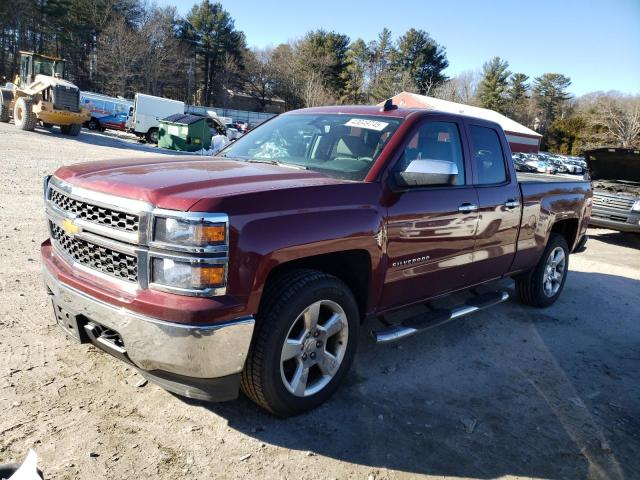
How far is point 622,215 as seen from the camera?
398 inches

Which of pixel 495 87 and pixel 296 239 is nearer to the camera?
pixel 296 239

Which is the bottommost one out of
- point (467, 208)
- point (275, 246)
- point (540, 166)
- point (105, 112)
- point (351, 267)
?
point (351, 267)

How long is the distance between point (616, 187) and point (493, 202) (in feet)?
27.8

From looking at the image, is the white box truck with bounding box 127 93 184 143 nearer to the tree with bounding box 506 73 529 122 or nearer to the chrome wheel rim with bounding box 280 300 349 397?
the chrome wheel rim with bounding box 280 300 349 397

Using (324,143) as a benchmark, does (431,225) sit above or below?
below

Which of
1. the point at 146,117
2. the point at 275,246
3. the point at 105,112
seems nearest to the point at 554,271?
the point at 275,246

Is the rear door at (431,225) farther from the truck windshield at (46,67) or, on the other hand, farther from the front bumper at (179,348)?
the truck windshield at (46,67)

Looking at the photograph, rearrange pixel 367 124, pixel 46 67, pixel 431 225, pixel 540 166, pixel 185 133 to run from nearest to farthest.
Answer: pixel 431 225 < pixel 367 124 < pixel 185 133 < pixel 46 67 < pixel 540 166

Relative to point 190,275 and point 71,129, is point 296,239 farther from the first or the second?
point 71,129

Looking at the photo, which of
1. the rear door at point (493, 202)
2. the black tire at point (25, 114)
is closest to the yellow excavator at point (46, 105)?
the black tire at point (25, 114)

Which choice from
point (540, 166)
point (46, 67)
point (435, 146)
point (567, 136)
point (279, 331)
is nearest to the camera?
point (279, 331)

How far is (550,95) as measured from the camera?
274 ft

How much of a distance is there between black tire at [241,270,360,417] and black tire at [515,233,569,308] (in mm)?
3261

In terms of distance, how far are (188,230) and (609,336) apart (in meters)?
4.67
